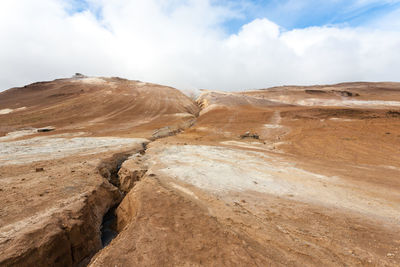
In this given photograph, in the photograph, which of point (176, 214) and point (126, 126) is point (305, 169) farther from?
point (126, 126)

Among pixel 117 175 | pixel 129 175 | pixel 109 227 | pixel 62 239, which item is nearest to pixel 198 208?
pixel 109 227

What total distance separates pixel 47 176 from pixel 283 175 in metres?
8.13

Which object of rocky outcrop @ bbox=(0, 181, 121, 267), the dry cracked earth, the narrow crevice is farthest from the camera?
the narrow crevice

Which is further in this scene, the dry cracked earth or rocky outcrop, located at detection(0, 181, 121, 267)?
the dry cracked earth

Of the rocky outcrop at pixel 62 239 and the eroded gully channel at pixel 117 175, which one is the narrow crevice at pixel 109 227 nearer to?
the eroded gully channel at pixel 117 175

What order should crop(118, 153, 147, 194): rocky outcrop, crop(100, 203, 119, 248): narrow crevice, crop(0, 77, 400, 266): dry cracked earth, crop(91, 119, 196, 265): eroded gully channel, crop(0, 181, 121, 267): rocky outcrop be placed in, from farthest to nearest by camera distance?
crop(118, 153, 147, 194): rocky outcrop, crop(91, 119, 196, 265): eroded gully channel, crop(100, 203, 119, 248): narrow crevice, crop(0, 77, 400, 266): dry cracked earth, crop(0, 181, 121, 267): rocky outcrop

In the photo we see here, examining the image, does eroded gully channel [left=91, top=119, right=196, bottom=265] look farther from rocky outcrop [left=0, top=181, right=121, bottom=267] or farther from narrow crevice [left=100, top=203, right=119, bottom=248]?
rocky outcrop [left=0, top=181, right=121, bottom=267]

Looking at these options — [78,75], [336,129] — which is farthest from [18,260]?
[78,75]

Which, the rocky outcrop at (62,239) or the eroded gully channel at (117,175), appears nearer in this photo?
the rocky outcrop at (62,239)

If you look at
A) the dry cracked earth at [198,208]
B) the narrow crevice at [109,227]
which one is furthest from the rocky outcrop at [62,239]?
the narrow crevice at [109,227]

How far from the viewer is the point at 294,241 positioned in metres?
3.50

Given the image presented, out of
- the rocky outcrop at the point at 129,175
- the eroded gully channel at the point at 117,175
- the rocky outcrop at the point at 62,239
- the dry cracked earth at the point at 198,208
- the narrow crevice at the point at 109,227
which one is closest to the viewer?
the rocky outcrop at the point at 62,239

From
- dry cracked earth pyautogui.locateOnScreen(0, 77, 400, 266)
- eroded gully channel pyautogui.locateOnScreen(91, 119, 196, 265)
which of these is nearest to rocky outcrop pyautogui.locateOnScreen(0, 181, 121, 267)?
dry cracked earth pyautogui.locateOnScreen(0, 77, 400, 266)

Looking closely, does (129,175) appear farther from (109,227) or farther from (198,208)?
(198,208)
